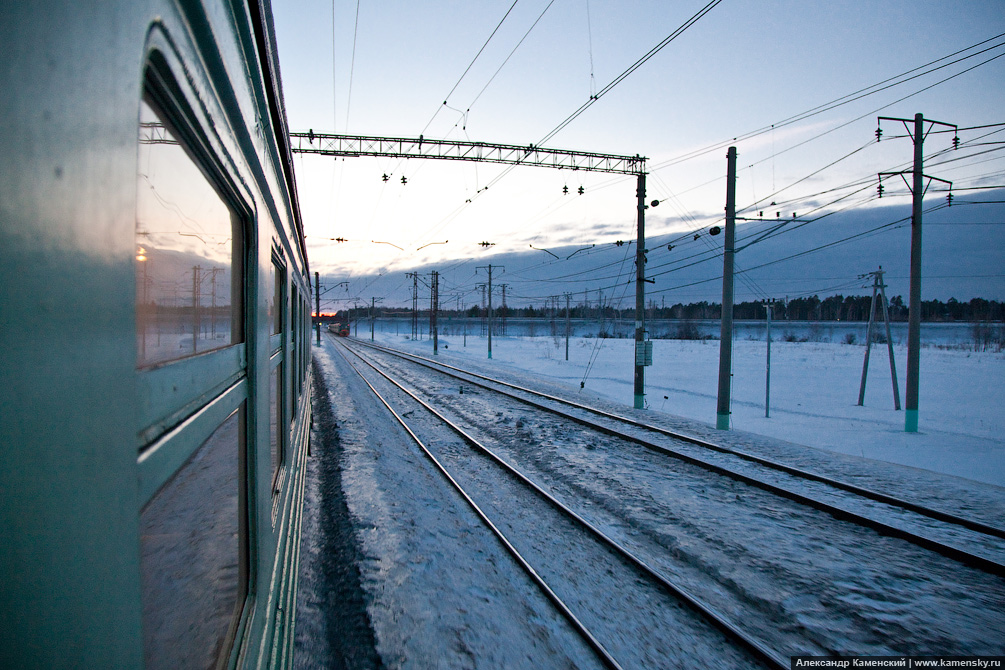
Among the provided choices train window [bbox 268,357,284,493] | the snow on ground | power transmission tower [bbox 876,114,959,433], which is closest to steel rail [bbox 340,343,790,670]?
train window [bbox 268,357,284,493]

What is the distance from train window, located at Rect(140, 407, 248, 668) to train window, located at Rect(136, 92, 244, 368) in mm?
291

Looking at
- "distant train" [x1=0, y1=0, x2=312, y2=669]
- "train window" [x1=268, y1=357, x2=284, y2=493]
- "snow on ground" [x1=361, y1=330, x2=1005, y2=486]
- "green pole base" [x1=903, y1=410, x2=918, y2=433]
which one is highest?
"distant train" [x1=0, y1=0, x2=312, y2=669]

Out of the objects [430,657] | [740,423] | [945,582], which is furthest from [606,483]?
[740,423]

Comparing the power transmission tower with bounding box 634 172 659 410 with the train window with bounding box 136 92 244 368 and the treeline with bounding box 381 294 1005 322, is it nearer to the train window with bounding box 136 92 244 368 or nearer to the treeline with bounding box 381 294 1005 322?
the train window with bounding box 136 92 244 368

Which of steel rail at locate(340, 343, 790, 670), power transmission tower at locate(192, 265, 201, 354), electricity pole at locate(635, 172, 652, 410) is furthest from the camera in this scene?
electricity pole at locate(635, 172, 652, 410)

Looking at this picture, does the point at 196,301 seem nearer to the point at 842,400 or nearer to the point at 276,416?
the point at 276,416

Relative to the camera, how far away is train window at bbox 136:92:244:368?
92cm

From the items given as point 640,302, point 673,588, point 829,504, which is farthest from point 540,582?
point 640,302

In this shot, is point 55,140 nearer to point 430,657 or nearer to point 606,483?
point 430,657

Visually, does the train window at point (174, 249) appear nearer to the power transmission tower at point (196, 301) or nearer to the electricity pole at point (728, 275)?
the power transmission tower at point (196, 301)

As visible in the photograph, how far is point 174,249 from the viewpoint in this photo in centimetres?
107

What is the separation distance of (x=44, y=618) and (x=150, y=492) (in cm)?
38

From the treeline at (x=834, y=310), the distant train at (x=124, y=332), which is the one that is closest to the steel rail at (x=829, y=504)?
the distant train at (x=124, y=332)

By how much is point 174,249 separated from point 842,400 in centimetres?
2617
